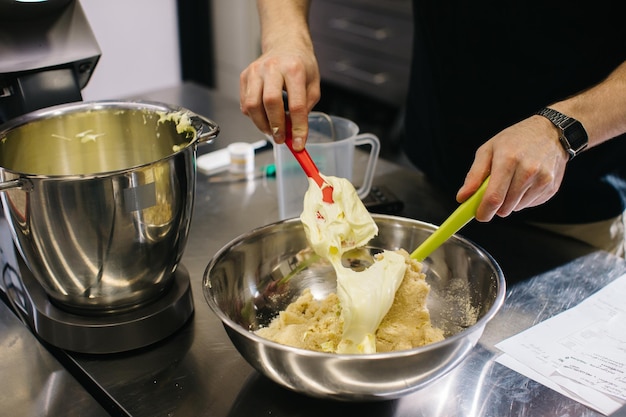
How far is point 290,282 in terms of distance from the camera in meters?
1.15

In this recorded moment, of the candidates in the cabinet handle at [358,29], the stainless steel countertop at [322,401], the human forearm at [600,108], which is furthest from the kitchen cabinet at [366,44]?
the human forearm at [600,108]

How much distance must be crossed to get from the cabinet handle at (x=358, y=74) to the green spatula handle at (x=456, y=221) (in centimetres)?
246

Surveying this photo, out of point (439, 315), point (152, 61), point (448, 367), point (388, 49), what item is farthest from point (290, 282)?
point (152, 61)

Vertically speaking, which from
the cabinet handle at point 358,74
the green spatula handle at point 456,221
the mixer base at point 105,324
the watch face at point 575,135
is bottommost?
the cabinet handle at point 358,74

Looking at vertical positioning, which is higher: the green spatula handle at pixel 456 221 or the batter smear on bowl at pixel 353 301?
the green spatula handle at pixel 456 221

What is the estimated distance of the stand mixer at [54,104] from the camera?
100 cm

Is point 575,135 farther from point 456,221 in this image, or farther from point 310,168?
point 310,168

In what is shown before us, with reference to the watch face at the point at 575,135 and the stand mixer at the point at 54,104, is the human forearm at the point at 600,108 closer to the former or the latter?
the watch face at the point at 575,135

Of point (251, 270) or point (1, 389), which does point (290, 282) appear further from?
point (1, 389)

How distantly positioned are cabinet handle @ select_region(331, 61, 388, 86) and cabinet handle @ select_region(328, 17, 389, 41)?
19 centimetres

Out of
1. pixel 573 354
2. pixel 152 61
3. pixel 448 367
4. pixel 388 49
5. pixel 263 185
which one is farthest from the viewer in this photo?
pixel 152 61

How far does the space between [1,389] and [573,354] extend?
873 millimetres

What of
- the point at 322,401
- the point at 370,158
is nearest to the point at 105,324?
the point at 322,401

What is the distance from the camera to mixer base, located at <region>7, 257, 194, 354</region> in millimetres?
992
